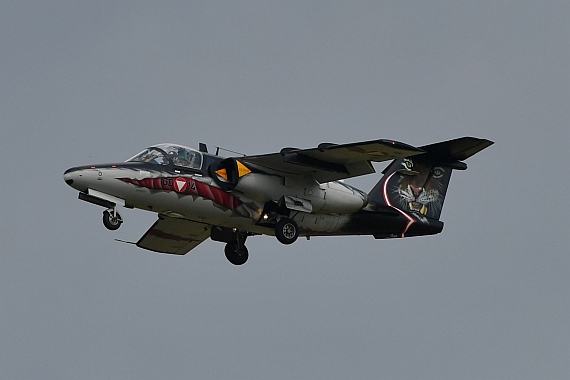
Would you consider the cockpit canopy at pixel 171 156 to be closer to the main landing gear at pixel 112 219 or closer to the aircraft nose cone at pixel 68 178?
the main landing gear at pixel 112 219

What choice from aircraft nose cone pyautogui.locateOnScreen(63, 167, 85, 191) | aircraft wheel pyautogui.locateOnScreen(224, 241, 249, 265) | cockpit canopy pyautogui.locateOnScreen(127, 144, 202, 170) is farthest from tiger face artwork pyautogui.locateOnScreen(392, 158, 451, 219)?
aircraft nose cone pyautogui.locateOnScreen(63, 167, 85, 191)

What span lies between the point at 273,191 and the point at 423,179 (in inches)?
223

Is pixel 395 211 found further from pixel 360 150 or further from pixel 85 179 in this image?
pixel 85 179

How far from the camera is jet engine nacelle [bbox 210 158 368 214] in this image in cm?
3412

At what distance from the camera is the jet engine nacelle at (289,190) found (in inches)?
1344

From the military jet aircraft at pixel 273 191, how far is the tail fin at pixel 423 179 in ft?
0.10

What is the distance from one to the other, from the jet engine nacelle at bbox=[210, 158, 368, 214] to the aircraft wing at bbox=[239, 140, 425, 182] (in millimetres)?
262

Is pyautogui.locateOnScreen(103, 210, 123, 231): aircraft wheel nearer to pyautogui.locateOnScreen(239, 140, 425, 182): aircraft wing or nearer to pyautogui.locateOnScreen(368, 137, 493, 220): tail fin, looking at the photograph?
pyautogui.locateOnScreen(239, 140, 425, 182): aircraft wing

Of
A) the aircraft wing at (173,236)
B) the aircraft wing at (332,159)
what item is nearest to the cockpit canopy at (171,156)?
the aircraft wing at (332,159)

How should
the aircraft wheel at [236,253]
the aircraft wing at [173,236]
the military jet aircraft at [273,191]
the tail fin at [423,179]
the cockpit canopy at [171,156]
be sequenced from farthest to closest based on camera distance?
the tail fin at [423,179] < the aircraft wing at [173,236] < the aircraft wheel at [236,253] < the cockpit canopy at [171,156] < the military jet aircraft at [273,191]

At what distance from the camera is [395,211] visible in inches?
1455

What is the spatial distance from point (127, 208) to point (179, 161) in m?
1.84

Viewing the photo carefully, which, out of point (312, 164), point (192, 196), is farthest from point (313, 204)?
point (192, 196)

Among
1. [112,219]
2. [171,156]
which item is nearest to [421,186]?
[171,156]
